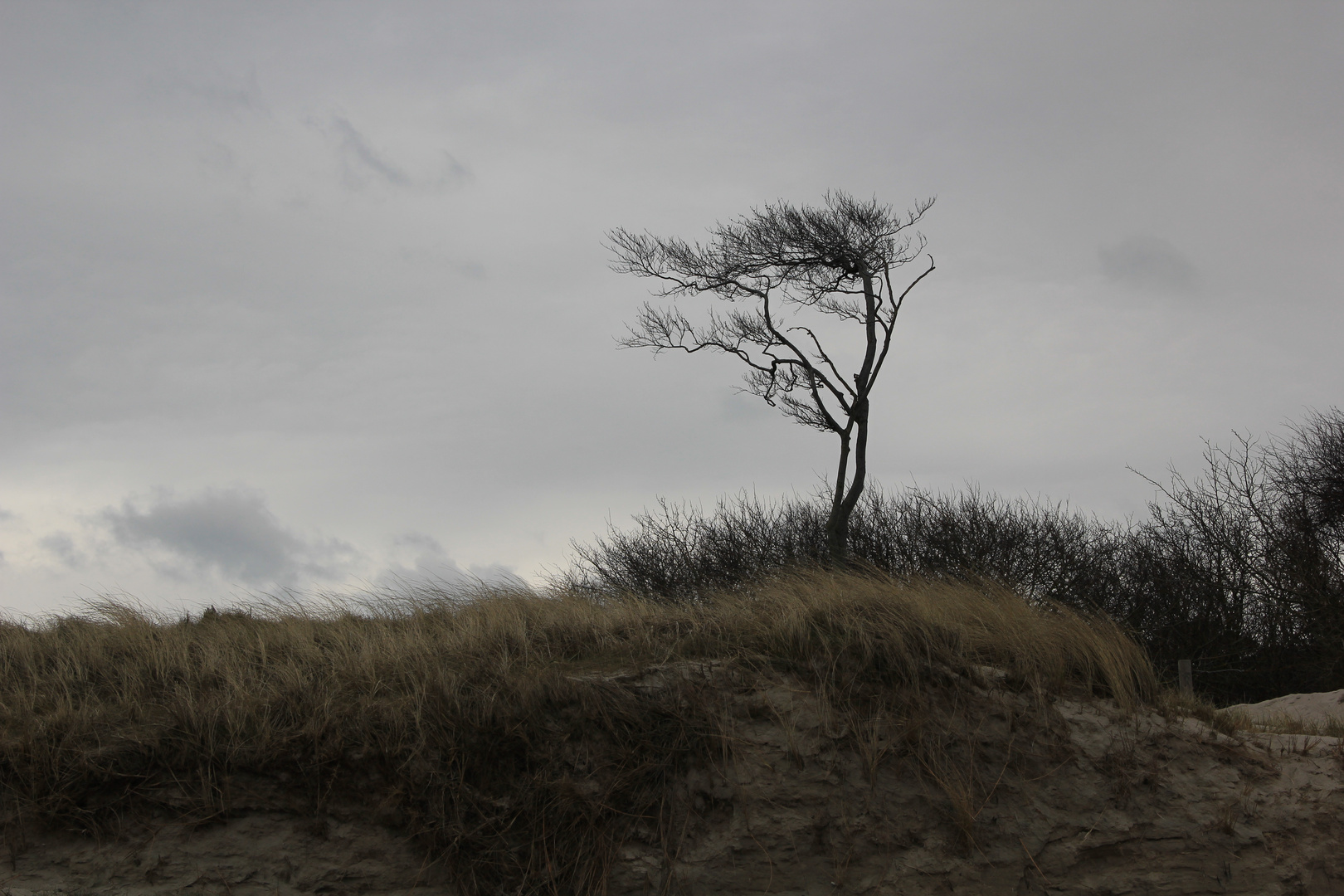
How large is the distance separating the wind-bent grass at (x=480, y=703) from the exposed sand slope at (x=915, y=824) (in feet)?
0.61

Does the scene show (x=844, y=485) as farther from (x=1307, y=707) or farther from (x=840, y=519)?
(x=1307, y=707)

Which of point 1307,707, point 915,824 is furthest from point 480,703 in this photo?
point 1307,707

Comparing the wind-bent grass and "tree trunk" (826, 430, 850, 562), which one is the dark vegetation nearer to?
"tree trunk" (826, 430, 850, 562)

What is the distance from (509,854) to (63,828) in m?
2.76

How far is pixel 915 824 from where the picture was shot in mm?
5648

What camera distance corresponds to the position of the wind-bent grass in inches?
212

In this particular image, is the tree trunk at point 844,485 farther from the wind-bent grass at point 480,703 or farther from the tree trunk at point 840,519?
the wind-bent grass at point 480,703

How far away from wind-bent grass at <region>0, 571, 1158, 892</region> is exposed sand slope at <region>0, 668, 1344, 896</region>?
7.4 inches

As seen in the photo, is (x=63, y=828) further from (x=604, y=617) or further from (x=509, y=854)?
(x=604, y=617)

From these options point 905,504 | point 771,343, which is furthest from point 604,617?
point 905,504

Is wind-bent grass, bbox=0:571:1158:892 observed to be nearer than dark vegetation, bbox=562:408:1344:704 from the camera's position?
Yes

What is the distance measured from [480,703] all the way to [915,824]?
9.66 feet

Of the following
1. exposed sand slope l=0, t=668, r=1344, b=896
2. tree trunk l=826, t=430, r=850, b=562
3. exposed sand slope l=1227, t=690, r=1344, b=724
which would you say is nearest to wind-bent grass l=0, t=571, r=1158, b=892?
exposed sand slope l=0, t=668, r=1344, b=896

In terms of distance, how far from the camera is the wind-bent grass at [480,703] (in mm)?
5375
